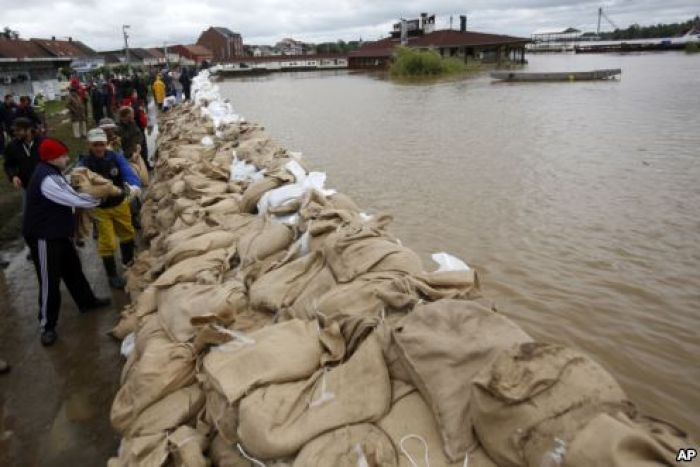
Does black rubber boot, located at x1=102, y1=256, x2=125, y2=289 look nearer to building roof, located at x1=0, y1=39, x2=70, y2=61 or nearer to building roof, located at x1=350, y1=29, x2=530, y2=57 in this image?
building roof, located at x1=0, y1=39, x2=70, y2=61

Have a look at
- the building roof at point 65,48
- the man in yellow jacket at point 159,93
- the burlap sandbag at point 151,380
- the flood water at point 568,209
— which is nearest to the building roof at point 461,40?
the building roof at point 65,48

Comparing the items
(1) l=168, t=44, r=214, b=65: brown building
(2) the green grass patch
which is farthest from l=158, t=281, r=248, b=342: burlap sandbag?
(1) l=168, t=44, r=214, b=65: brown building

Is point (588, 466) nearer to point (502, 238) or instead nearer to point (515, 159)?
point (502, 238)

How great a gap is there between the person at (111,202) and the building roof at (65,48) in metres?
34.2

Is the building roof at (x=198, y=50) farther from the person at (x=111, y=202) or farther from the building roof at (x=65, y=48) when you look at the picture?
the person at (x=111, y=202)

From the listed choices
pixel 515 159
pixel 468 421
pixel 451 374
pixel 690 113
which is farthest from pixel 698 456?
pixel 690 113

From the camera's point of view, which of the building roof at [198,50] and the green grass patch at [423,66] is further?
the building roof at [198,50]

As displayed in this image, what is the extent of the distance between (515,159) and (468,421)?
7.84m

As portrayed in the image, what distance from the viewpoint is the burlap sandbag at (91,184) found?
12.5 ft

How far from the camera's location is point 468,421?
1.61 metres

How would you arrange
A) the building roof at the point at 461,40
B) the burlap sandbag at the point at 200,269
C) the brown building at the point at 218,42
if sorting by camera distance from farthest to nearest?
the brown building at the point at 218,42 < the building roof at the point at 461,40 < the burlap sandbag at the point at 200,269

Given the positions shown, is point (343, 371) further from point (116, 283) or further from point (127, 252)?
point (127, 252)

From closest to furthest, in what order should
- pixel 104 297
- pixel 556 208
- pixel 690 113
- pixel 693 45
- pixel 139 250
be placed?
pixel 104 297 → pixel 139 250 → pixel 556 208 → pixel 690 113 → pixel 693 45

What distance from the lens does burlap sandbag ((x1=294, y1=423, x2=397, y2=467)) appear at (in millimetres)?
1598
